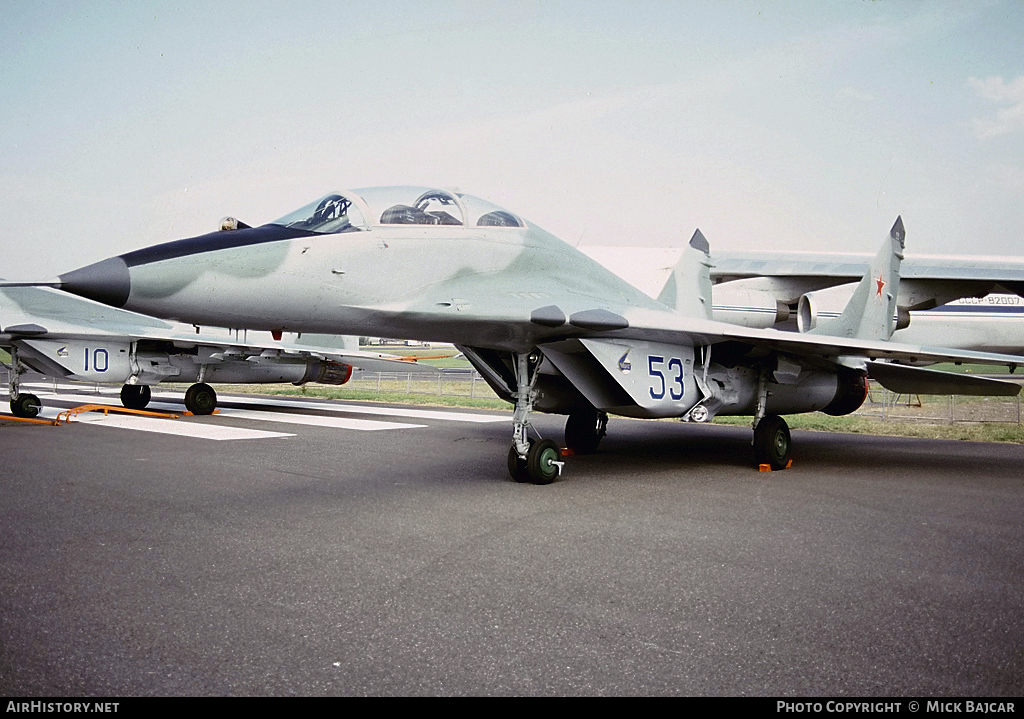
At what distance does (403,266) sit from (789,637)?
13.6 ft

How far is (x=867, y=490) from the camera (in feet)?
22.9

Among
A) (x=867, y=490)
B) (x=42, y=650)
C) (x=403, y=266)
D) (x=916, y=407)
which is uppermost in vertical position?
(x=403, y=266)

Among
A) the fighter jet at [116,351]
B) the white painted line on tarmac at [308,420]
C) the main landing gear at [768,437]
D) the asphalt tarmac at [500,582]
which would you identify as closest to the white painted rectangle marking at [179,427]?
the white painted line on tarmac at [308,420]

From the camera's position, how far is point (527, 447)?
23.4 feet

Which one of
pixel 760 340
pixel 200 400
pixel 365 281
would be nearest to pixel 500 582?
pixel 365 281

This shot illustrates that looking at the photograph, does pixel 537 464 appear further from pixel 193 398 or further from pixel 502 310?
pixel 193 398

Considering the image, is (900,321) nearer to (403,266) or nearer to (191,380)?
(403,266)

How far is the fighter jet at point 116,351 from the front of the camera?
14.9m

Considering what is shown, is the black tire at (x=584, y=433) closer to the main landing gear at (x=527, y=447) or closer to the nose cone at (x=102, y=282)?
the main landing gear at (x=527, y=447)

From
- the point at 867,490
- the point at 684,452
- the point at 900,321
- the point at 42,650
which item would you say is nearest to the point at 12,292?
the point at 684,452

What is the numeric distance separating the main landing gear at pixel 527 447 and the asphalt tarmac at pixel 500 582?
7.6 inches

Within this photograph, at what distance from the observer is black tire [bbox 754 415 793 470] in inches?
336

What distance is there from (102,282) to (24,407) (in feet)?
38.9

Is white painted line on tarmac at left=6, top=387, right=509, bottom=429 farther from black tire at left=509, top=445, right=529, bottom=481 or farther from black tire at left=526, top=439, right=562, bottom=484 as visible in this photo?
black tire at left=526, top=439, right=562, bottom=484
